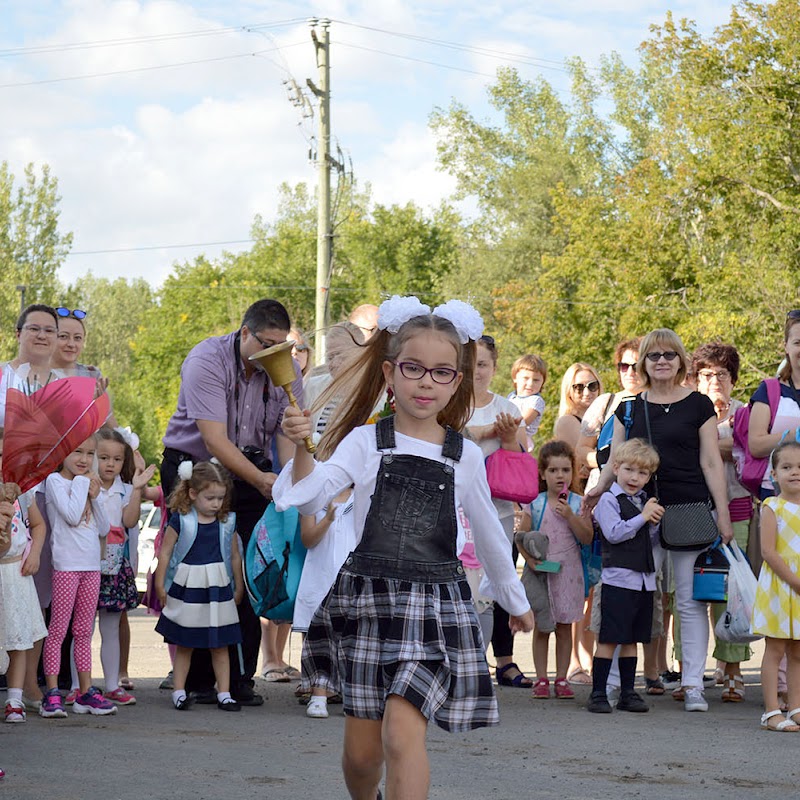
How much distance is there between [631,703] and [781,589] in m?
1.19

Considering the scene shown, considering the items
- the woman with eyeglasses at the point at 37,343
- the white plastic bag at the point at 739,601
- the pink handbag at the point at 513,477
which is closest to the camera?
the woman with eyeglasses at the point at 37,343

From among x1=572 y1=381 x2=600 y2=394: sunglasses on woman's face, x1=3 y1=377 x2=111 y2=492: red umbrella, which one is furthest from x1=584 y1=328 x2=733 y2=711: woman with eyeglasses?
x1=3 y1=377 x2=111 y2=492: red umbrella

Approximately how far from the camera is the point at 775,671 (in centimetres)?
728

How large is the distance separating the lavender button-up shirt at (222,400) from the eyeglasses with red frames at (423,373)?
127 inches

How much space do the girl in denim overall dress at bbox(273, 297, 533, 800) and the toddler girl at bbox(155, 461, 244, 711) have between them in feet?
10.3

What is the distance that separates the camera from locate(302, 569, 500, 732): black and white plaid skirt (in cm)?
423

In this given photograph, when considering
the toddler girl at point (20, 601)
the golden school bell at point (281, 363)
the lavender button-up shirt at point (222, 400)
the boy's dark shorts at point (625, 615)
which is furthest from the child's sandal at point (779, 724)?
the toddler girl at point (20, 601)

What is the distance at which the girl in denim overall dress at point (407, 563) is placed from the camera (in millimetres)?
4254

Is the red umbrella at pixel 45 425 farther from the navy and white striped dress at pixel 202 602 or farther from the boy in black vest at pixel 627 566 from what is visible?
the boy in black vest at pixel 627 566

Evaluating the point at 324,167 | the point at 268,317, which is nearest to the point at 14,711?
the point at 268,317

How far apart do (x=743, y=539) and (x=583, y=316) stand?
29.6 m

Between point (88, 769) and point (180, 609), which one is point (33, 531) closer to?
point (180, 609)

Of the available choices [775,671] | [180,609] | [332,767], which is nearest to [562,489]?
[775,671]

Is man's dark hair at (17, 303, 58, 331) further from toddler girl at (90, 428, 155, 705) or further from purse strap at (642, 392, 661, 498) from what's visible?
purse strap at (642, 392, 661, 498)
